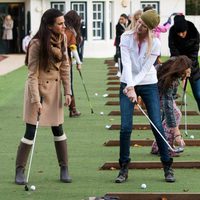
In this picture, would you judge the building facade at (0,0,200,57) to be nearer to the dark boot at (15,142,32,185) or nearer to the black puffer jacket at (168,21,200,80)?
the black puffer jacket at (168,21,200,80)

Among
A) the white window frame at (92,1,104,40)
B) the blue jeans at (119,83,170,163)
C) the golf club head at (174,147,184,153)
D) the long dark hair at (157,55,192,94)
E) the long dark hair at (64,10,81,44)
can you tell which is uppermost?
the long dark hair at (64,10,81,44)

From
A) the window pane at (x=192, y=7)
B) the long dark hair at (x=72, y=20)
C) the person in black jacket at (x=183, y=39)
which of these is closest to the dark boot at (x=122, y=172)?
the person in black jacket at (x=183, y=39)

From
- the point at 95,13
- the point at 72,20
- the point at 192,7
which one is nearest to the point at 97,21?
the point at 95,13

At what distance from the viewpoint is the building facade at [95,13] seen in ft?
137

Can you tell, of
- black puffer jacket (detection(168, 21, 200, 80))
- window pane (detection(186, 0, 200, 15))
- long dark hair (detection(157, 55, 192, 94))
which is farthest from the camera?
window pane (detection(186, 0, 200, 15))

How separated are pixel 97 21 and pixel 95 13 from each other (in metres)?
0.43

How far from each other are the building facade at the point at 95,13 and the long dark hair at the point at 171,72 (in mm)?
31352

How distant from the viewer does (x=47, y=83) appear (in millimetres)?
9148

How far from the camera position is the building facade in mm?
41781

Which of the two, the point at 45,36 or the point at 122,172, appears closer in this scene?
the point at 45,36

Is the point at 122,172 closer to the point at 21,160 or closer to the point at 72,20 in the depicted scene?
the point at 21,160

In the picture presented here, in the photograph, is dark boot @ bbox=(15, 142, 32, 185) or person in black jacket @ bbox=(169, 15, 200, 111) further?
person in black jacket @ bbox=(169, 15, 200, 111)

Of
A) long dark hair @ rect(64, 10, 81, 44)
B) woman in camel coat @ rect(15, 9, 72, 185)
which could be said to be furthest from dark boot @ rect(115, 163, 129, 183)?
long dark hair @ rect(64, 10, 81, 44)

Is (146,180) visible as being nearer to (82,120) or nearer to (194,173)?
(194,173)
